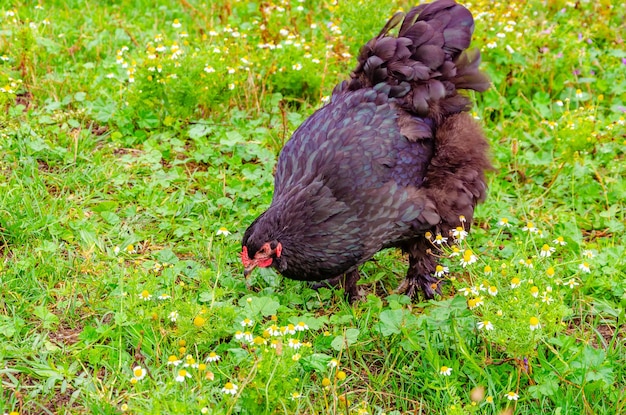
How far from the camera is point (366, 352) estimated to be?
3816 millimetres

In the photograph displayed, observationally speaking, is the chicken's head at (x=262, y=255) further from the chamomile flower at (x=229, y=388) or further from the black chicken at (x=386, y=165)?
the chamomile flower at (x=229, y=388)

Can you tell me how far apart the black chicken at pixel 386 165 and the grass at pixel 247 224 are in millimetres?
318

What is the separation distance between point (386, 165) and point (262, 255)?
0.82 m

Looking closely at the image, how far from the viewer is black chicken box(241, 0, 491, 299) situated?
3734 millimetres

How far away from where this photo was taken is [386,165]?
3914 millimetres

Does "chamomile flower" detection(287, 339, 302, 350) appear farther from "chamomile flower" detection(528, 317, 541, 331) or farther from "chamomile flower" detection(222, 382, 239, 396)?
"chamomile flower" detection(528, 317, 541, 331)

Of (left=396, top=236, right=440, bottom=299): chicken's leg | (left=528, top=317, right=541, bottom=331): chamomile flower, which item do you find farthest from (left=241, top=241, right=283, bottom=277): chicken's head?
(left=528, top=317, right=541, bottom=331): chamomile flower

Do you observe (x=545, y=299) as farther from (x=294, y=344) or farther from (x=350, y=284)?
(x=350, y=284)

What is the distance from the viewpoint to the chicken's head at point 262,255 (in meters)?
3.68

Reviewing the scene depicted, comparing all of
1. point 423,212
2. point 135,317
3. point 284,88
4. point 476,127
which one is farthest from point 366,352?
point 284,88

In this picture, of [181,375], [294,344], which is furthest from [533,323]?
[181,375]

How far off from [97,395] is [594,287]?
2778 millimetres

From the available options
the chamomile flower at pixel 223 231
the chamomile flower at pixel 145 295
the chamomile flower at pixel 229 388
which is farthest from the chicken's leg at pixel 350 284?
the chamomile flower at pixel 229 388

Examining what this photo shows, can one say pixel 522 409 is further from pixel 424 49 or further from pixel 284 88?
pixel 284 88
